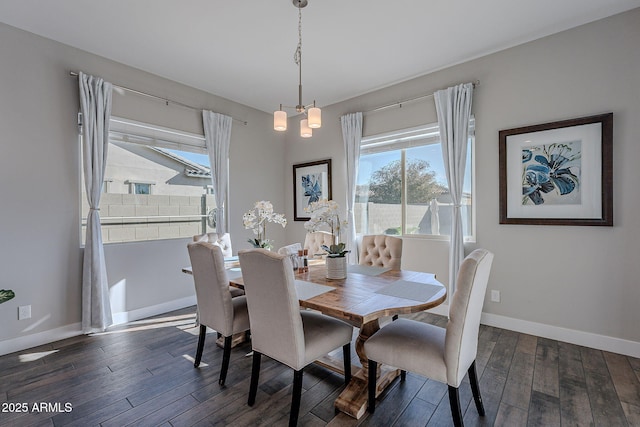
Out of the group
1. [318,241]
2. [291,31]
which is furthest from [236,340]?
[291,31]

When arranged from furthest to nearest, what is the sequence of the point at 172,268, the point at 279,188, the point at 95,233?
the point at 279,188 → the point at 172,268 → the point at 95,233

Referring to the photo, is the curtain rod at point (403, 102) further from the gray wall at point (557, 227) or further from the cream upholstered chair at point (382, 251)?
the cream upholstered chair at point (382, 251)

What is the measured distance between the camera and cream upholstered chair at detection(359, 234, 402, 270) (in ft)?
9.03

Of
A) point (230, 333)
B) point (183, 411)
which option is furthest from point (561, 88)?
point (183, 411)

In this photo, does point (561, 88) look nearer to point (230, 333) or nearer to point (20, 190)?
point (230, 333)

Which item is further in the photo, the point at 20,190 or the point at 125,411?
the point at 20,190

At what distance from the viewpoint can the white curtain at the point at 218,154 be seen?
4.02 metres

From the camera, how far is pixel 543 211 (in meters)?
2.88

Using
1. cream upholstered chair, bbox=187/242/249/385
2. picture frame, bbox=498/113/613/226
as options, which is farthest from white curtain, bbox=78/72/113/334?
picture frame, bbox=498/113/613/226

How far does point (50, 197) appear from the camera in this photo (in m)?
2.86

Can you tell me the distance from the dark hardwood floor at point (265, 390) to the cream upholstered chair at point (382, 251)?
93 centimetres

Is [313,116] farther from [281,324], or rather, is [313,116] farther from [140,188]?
[140,188]

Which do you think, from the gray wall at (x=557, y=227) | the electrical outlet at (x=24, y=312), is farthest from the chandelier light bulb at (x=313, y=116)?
the electrical outlet at (x=24, y=312)

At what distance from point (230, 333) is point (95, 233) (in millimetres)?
1928
